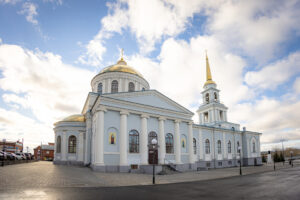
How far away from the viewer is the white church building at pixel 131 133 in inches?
837

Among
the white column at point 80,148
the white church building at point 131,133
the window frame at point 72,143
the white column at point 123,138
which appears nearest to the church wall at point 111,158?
the white church building at point 131,133

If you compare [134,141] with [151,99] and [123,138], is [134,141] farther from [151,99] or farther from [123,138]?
[151,99]

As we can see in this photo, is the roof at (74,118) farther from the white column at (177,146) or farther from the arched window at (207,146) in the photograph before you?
the arched window at (207,146)

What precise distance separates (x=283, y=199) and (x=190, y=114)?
2045 centimetres

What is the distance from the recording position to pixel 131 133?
907 inches

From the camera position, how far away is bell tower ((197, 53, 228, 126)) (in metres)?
42.6

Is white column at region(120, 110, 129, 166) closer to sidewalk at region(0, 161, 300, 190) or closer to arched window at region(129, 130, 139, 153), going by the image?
arched window at region(129, 130, 139, 153)

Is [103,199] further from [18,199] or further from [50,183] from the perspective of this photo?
[50,183]

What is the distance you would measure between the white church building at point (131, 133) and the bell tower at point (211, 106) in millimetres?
4894

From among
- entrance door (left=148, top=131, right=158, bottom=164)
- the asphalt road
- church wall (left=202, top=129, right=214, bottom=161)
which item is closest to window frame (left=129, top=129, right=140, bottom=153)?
entrance door (left=148, top=131, right=158, bottom=164)

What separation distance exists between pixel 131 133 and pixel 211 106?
2559cm

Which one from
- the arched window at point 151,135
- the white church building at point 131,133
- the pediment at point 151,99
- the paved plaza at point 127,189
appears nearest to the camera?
the paved plaza at point 127,189

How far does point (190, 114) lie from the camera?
2884 centimetres

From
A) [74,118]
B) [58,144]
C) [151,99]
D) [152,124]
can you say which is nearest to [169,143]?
[152,124]
